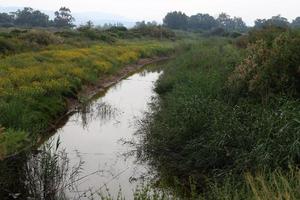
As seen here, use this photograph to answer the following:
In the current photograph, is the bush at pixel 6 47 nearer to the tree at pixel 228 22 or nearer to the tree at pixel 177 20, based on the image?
the tree at pixel 177 20

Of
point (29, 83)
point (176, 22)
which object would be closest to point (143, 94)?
point (29, 83)

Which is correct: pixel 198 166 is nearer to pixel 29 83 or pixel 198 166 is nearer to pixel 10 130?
pixel 10 130

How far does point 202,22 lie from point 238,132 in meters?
105

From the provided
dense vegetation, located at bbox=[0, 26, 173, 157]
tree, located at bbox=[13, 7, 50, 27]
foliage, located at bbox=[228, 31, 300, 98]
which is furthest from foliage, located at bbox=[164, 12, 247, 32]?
foliage, located at bbox=[228, 31, 300, 98]

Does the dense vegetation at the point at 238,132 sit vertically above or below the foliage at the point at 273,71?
below

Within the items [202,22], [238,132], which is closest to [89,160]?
[238,132]

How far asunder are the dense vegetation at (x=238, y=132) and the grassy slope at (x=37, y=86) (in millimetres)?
2860

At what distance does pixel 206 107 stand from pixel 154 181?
2083 millimetres

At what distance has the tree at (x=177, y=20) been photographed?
342ft

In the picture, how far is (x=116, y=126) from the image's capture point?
14.3m

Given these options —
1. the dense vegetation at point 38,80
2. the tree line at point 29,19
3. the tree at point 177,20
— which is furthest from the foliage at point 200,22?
the dense vegetation at point 38,80

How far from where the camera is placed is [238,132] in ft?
28.4

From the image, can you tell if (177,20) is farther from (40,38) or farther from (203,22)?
(40,38)

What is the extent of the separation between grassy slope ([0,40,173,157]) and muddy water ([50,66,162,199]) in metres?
0.83
